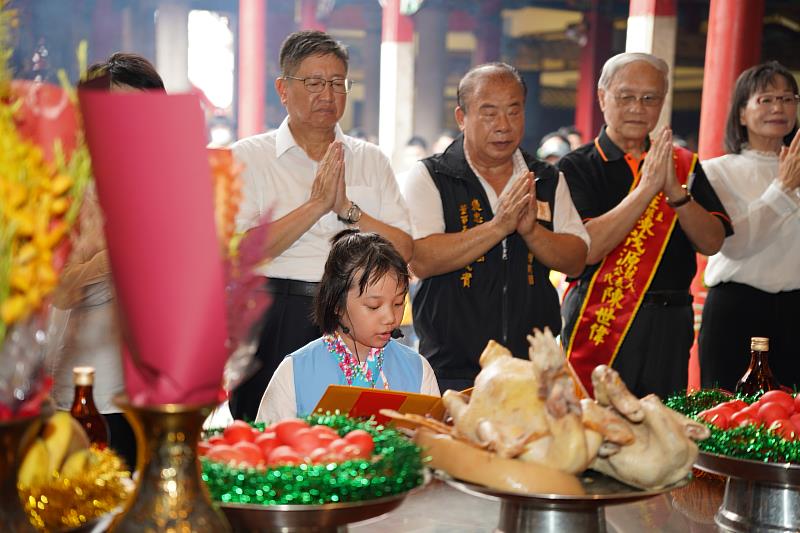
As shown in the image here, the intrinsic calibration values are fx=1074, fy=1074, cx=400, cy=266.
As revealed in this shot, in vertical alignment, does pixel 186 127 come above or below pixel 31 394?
above

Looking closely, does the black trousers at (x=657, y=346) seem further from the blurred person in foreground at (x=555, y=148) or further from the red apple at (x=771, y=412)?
the blurred person in foreground at (x=555, y=148)

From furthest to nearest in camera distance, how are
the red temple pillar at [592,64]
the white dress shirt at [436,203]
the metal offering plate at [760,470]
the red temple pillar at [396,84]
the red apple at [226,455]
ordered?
the red temple pillar at [592,64] < the red temple pillar at [396,84] < the white dress shirt at [436,203] < the metal offering plate at [760,470] < the red apple at [226,455]

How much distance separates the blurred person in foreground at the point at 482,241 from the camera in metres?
2.55

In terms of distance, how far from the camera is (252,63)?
1035 centimetres

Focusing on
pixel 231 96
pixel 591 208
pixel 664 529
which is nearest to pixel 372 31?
pixel 231 96

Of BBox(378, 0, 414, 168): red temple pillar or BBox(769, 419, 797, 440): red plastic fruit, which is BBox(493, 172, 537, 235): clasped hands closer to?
BBox(769, 419, 797, 440): red plastic fruit

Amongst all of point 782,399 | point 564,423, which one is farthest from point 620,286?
point 564,423

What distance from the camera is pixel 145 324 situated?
0.88 m

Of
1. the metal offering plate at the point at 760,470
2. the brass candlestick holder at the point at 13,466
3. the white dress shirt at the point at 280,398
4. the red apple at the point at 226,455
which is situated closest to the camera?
the brass candlestick holder at the point at 13,466

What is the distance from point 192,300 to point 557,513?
584 millimetres

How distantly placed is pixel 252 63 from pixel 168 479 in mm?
9730

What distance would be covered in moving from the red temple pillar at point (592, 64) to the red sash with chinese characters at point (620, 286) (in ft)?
32.1

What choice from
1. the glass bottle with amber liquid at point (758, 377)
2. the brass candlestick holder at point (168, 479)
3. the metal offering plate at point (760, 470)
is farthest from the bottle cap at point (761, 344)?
the brass candlestick holder at point (168, 479)

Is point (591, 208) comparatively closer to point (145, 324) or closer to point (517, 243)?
point (517, 243)
